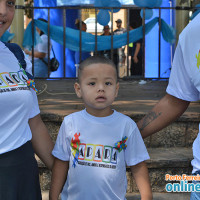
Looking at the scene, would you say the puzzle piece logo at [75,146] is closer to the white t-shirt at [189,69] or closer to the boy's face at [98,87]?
the boy's face at [98,87]

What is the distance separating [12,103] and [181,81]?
32.0 inches

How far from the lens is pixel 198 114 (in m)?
3.37

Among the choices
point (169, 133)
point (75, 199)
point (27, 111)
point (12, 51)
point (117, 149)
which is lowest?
point (169, 133)

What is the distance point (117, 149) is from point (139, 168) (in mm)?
177

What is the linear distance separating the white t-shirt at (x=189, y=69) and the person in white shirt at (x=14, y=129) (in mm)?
729

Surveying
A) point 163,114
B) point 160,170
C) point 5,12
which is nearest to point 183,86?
point 163,114

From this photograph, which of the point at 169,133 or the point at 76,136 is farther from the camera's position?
the point at 169,133

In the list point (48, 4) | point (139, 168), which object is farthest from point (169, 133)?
point (48, 4)

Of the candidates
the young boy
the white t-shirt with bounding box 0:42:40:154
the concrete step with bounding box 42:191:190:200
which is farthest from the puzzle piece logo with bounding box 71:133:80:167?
the concrete step with bounding box 42:191:190:200

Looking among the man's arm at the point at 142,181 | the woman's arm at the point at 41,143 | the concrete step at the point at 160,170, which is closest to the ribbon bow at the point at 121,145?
the man's arm at the point at 142,181

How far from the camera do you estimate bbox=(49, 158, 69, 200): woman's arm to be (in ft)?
6.22

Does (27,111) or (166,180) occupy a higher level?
(27,111)

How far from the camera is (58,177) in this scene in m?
1.91

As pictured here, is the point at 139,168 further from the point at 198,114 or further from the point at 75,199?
the point at 198,114
